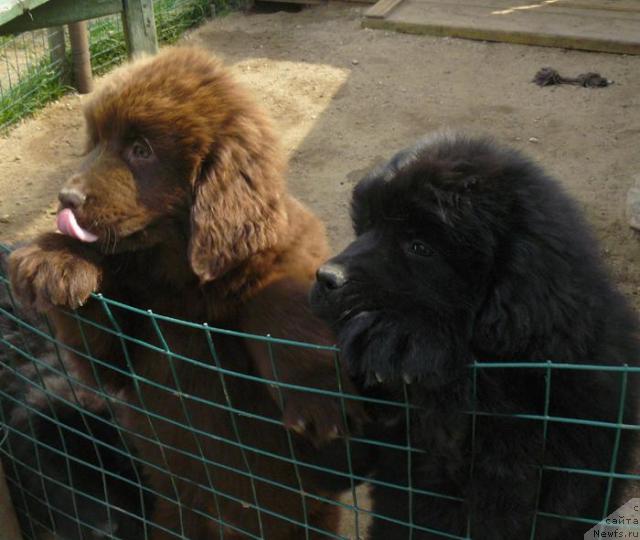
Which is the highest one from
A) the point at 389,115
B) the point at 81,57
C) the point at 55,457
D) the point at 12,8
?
the point at 12,8

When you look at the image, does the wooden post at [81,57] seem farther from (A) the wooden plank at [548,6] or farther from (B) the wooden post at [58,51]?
(A) the wooden plank at [548,6]

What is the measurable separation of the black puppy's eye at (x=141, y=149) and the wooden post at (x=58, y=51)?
4.83m

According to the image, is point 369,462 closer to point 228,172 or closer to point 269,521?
point 269,521

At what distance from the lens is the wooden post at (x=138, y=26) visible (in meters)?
4.55

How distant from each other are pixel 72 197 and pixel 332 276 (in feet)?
2.62

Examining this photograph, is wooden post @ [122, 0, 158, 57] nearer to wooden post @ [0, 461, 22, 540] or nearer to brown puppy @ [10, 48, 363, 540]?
brown puppy @ [10, 48, 363, 540]

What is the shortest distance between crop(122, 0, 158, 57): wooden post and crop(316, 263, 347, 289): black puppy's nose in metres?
2.71

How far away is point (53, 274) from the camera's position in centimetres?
243

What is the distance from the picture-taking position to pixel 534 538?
2.27m

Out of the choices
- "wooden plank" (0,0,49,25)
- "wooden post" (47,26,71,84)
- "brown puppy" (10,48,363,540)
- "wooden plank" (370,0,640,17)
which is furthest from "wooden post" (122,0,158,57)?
"wooden plank" (370,0,640,17)

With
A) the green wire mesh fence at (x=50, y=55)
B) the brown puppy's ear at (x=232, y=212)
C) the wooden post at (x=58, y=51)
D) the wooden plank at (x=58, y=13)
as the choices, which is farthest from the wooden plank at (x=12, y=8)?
the wooden post at (x=58, y=51)

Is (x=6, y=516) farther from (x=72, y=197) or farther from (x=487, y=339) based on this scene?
(x=487, y=339)

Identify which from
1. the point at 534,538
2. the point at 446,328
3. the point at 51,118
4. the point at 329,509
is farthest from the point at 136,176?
the point at 51,118

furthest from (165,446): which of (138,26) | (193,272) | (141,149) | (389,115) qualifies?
(389,115)
